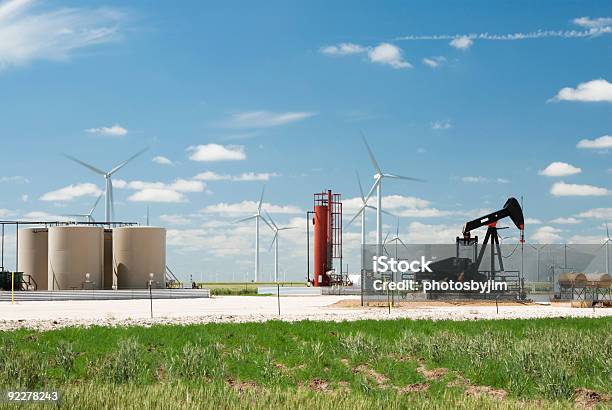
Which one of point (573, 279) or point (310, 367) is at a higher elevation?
point (573, 279)

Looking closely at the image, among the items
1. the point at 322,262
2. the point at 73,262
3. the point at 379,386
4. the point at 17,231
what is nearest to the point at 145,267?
the point at 73,262

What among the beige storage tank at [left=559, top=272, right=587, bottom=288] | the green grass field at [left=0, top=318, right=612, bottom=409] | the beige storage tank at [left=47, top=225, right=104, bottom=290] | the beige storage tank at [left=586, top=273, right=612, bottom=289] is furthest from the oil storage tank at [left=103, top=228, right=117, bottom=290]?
the green grass field at [left=0, top=318, right=612, bottom=409]

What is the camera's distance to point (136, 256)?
3024 inches

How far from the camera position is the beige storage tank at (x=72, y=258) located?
2938 inches

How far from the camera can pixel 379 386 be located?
1747 cm

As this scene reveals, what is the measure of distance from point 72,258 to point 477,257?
125 ft

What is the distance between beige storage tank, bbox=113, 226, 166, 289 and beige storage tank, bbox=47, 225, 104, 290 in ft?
7.03

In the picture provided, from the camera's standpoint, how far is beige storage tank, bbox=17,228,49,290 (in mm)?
77562

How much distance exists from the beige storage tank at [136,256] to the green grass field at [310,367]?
5136cm

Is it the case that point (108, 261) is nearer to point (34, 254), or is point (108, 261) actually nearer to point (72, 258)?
point (72, 258)

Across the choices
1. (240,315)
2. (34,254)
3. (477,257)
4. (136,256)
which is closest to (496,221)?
(477,257)

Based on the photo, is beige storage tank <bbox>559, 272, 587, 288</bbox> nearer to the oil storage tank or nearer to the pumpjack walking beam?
the pumpjack walking beam

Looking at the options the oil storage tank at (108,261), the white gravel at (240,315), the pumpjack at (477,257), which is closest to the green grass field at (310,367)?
the white gravel at (240,315)

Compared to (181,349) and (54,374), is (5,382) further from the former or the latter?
(181,349)
